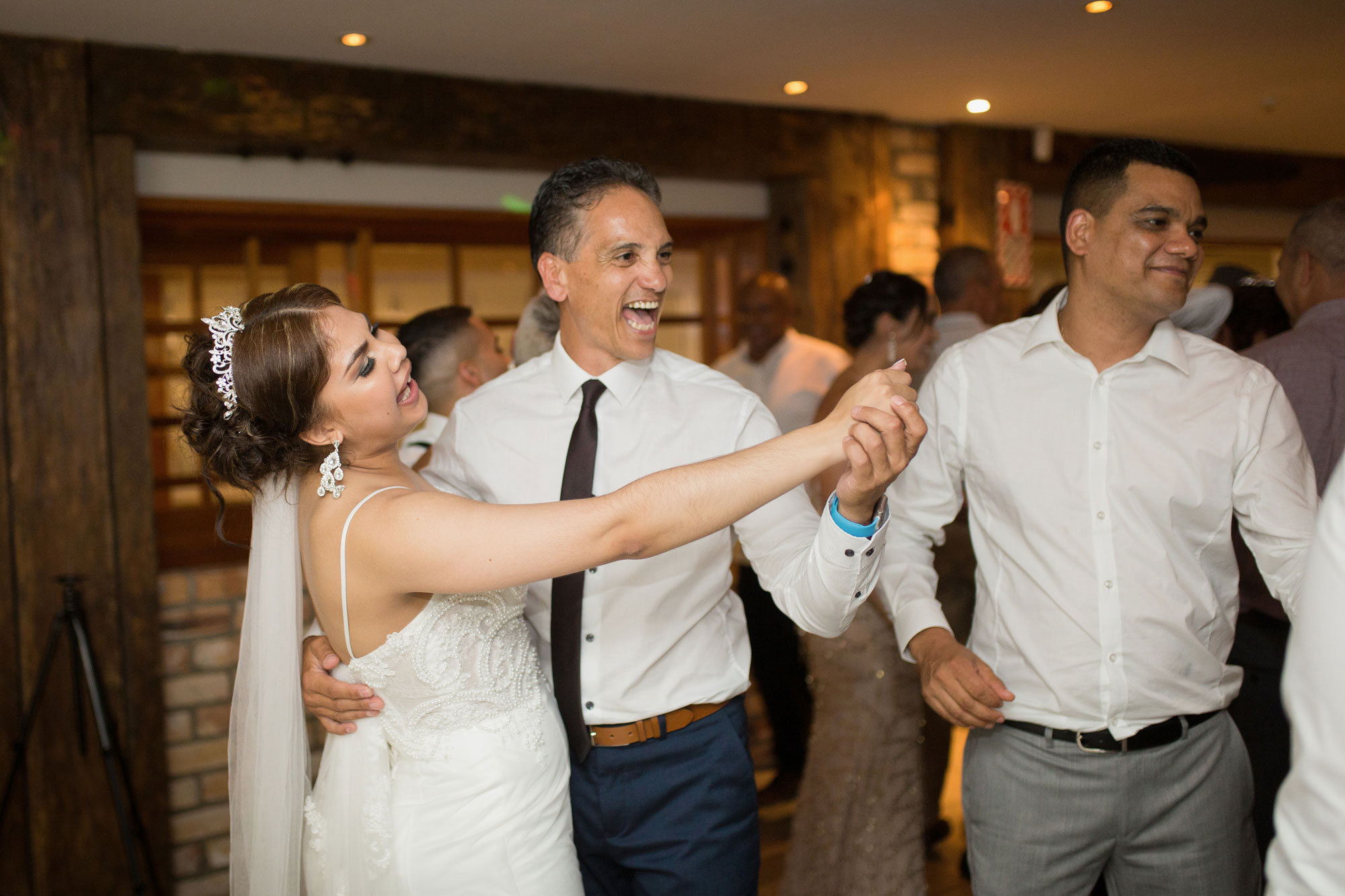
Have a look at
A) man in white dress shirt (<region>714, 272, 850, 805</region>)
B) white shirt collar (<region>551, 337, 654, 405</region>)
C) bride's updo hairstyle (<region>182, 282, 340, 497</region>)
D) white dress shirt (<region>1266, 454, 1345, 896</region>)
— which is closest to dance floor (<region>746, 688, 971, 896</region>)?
man in white dress shirt (<region>714, 272, 850, 805</region>)

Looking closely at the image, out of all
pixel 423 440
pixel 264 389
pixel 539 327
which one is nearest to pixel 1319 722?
pixel 264 389

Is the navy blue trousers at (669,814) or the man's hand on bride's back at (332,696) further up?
the man's hand on bride's back at (332,696)

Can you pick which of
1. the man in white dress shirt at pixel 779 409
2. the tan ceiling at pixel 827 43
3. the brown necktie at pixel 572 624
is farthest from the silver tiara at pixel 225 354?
the man in white dress shirt at pixel 779 409

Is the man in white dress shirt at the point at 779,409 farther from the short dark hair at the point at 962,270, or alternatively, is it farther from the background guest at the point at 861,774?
the background guest at the point at 861,774

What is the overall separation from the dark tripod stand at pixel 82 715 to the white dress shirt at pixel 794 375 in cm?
264

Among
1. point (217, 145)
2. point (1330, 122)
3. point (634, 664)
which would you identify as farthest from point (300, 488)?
point (1330, 122)

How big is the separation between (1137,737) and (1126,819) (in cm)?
15

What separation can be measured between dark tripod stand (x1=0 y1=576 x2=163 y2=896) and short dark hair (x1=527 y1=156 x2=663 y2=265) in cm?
224

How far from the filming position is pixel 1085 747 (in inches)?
70.3

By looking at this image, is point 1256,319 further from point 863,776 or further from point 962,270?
point 863,776

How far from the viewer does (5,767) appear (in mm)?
3482

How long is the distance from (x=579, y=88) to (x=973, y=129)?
221 centimetres

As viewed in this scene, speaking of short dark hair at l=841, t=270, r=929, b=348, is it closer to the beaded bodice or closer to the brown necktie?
the brown necktie

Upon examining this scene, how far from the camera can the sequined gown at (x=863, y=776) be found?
2887 mm
